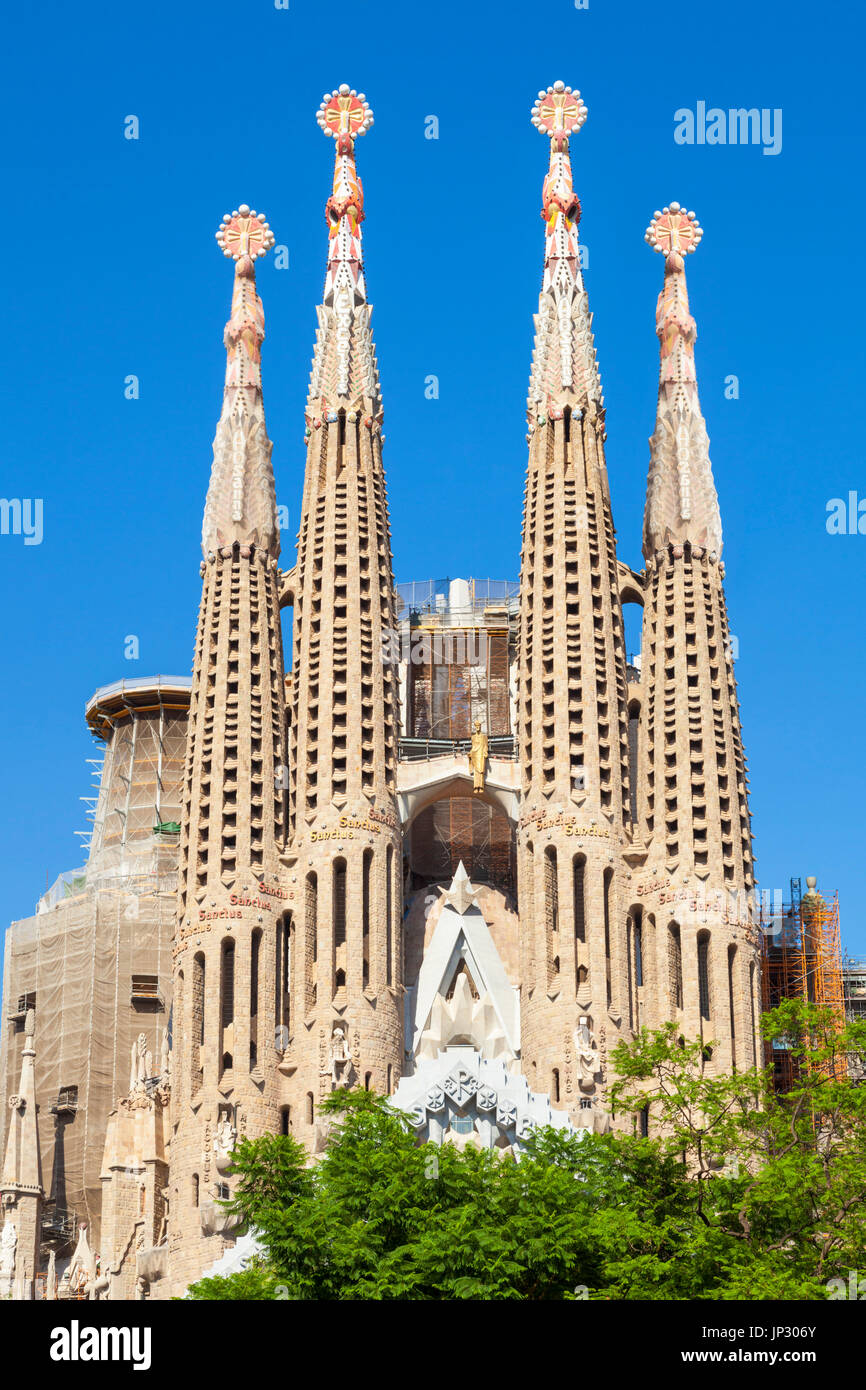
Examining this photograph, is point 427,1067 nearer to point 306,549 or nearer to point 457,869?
point 457,869

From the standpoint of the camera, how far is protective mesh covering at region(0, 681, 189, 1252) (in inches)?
2761

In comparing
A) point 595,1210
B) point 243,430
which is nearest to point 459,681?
point 243,430

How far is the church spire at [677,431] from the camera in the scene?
6328 cm

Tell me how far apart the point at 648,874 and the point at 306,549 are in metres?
11.7

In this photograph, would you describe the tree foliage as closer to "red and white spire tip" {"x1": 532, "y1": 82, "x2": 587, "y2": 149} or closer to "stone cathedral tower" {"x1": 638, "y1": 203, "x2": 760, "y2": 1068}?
"stone cathedral tower" {"x1": 638, "y1": 203, "x2": 760, "y2": 1068}

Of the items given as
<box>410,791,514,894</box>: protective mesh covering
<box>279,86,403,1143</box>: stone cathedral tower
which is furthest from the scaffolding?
<box>279,86,403,1143</box>: stone cathedral tower

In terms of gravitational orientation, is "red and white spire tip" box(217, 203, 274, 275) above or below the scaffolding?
above

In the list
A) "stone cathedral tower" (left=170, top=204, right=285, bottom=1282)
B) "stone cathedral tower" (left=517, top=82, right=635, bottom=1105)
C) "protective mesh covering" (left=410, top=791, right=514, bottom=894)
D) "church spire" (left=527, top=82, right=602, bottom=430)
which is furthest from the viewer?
"protective mesh covering" (left=410, top=791, right=514, bottom=894)

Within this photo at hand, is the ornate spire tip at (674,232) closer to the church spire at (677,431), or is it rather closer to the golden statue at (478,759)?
the church spire at (677,431)

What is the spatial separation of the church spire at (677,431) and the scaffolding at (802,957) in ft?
39.6

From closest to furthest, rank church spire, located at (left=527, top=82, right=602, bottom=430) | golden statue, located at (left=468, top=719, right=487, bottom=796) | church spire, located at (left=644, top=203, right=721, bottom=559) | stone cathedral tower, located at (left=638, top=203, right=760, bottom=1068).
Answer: stone cathedral tower, located at (left=638, top=203, right=760, bottom=1068), golden statue, located at (left=468, top=719, right=487, bottom=796), church spire, located at (left=644, top=203, right=721, bottom=559), church spire, located at (left=527, top=82, right=602, bottom=430)

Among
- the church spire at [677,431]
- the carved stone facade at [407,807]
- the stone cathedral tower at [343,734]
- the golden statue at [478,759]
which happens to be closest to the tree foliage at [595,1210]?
the carved stone facade at [407,807]

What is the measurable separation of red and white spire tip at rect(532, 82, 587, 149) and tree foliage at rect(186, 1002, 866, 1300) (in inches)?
1153
